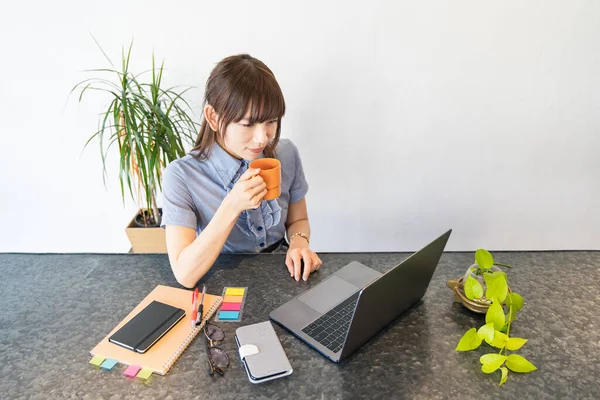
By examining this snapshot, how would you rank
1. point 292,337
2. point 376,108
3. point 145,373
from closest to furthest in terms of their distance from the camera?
point 145,373
point 292,337
point 376,108

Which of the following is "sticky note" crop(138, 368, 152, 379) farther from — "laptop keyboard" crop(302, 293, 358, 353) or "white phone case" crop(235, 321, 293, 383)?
"laptop keyboard" crop(302, 293, 358, 353)

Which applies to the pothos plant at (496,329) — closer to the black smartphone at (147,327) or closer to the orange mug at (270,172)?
the orange mug at (270,172)

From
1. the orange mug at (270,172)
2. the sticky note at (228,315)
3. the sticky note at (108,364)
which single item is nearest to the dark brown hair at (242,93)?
the orange mug at (270,172)

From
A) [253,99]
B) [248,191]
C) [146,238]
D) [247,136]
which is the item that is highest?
[253,99]

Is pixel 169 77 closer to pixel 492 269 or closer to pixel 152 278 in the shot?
pixel 152 278

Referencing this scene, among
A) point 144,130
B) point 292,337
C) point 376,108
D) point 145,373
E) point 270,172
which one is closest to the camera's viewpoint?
point 145,373

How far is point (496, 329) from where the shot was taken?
2.84 ft

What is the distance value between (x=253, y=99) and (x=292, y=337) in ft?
2.24

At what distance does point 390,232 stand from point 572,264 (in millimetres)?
1152

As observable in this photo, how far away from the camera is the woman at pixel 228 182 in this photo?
112cm

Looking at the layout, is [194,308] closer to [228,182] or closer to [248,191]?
[248,191]

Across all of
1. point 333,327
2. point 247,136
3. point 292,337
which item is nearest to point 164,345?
point 292,337

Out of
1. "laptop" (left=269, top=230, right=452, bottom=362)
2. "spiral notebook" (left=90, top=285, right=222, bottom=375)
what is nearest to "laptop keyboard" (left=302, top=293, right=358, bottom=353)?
"laptop" (left=269, top=230, right=452, bottom=362)

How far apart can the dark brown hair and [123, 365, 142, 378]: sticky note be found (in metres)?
0.71
